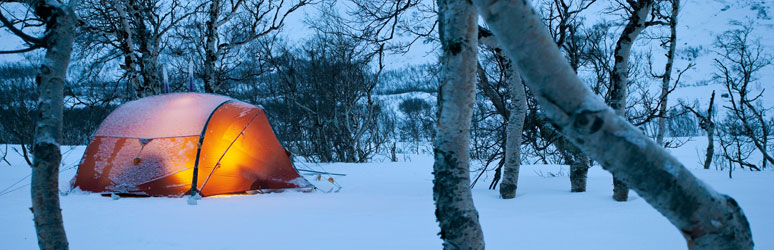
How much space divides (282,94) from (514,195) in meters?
12.3

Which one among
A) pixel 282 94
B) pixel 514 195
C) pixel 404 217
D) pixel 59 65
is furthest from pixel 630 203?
pixel 282 94

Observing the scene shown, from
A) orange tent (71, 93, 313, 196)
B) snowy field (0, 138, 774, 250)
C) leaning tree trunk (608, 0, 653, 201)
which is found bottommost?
snowy field (0, 138, 774, 250)

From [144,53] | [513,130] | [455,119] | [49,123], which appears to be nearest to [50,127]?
[49,123]

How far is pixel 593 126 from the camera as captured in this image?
3.53 feet

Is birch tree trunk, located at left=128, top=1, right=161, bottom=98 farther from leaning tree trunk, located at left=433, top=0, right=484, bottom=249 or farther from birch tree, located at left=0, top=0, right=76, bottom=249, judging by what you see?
leaning tree trunk, located at left=433, top=0, right=484, bottom=249

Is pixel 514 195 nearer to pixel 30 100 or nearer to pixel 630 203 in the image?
pixel 630 203

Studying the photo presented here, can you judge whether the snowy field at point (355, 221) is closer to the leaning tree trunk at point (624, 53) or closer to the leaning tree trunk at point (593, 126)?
the leaning tree trunk at point (624, 53)

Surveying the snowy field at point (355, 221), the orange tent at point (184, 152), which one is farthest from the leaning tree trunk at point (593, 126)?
the orange tent at point (184, 152)

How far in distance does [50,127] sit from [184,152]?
4779mm

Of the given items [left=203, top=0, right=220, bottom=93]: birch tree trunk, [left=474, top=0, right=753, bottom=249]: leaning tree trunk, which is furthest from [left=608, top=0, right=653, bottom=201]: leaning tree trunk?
[left=203, top=0, right=220, bottom=93]: birch tree trunk

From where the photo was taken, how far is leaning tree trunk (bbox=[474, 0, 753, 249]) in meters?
1.08

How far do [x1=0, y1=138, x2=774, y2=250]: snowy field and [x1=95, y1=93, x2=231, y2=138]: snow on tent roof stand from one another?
1.12 meters

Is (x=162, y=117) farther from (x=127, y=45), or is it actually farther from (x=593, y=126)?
(x=593, y=126)

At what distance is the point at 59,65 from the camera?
71.7 inches
